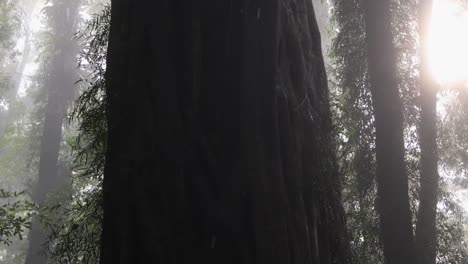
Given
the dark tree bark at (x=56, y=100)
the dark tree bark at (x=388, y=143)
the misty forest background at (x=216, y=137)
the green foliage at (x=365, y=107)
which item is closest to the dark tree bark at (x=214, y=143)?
the misty forest background at (x=216, y=137)

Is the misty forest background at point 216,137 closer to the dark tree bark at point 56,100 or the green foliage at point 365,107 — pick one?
the green foliage at point 365,107

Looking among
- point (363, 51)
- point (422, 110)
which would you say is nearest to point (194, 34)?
point (363, 51)

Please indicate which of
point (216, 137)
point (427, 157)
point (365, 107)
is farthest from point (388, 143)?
point (427, 157)

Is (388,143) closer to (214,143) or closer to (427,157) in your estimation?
(214,143)

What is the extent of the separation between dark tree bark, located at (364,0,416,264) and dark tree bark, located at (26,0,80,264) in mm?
18008

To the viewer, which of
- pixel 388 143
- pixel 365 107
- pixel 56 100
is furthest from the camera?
pixel 56 100

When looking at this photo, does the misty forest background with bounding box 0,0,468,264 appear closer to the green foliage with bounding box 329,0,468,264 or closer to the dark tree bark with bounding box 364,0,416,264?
the dark tree bark with bounding box 364,0,416,264

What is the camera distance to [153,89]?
3.82 metres

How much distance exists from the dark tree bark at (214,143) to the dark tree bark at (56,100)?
770 inches

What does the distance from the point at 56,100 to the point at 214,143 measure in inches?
914

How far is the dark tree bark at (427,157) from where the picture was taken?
9.14m

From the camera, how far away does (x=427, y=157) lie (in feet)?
33.1

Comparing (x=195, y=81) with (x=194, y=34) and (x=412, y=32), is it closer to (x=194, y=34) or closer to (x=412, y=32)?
(x=194, y=34)

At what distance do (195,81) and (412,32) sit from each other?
27.0 feet
